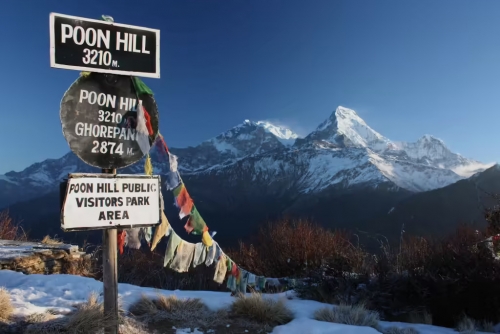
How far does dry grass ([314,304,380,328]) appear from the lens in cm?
546

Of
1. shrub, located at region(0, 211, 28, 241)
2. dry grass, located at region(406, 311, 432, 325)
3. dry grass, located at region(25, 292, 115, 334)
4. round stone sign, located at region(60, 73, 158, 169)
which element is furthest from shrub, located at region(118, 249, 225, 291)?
round stone sign, located at region(60, 73, 158, 169)

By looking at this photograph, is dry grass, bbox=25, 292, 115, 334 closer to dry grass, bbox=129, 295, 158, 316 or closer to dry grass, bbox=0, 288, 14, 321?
dry grass, bbox=0, 288, 14, 321

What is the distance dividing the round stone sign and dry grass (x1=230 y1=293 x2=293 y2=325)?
279 centimetres

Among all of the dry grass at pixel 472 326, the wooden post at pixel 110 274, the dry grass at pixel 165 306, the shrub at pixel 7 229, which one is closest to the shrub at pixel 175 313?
the dry grass at pixel 165 306

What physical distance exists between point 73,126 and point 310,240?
11632 mm

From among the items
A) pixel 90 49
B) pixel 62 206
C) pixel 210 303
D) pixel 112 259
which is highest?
pixel 90 49

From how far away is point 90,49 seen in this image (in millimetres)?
3379

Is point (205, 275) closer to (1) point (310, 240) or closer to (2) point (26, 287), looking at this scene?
(1) point (310, 240)

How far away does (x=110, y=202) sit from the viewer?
336 centimetres

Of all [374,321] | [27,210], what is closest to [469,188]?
[374,321]

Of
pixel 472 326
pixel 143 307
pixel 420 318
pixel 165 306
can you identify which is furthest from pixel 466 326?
pixel 143 307

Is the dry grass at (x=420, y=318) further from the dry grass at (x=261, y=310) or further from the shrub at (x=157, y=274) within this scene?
the shrub at (x=157, y=274)

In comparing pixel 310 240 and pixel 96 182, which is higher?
pixel 96 182

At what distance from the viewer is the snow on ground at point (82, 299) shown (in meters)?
4.95
